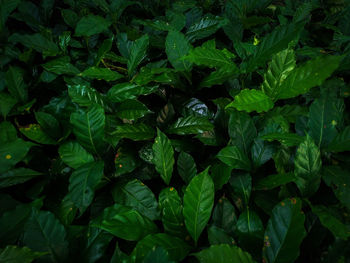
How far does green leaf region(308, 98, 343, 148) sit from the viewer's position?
85 cm

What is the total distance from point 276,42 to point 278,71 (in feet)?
0.36

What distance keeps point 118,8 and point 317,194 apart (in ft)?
4.46

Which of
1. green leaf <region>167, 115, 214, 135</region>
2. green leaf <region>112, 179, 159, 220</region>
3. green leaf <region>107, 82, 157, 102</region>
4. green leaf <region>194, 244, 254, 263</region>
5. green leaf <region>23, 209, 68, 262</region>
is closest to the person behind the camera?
green leaf <region>194, 244, 254, 263</region>

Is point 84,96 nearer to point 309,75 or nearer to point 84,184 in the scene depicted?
point 84,184

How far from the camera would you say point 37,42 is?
1317 mm

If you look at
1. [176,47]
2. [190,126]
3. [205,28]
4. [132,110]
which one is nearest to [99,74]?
[132,110]

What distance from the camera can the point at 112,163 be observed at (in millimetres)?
948

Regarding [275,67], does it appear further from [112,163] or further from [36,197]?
[36,197]

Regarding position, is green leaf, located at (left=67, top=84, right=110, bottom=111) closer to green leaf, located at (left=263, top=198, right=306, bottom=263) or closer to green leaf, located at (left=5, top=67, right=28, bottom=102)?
green leaf, located at (left=5, top=67, right=28, bottom=102)

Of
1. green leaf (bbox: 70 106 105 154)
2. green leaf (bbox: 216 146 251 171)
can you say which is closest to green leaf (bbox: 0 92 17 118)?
green leaf (bbox: 70 106 105 154)

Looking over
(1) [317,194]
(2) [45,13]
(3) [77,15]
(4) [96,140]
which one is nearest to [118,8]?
(3) [77,15]

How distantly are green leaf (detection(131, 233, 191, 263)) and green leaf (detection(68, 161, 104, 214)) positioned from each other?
211 millimetres

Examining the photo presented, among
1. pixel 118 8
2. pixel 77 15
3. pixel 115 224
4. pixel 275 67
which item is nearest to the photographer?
pixel 115 224

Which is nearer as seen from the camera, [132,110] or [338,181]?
[338,181]
